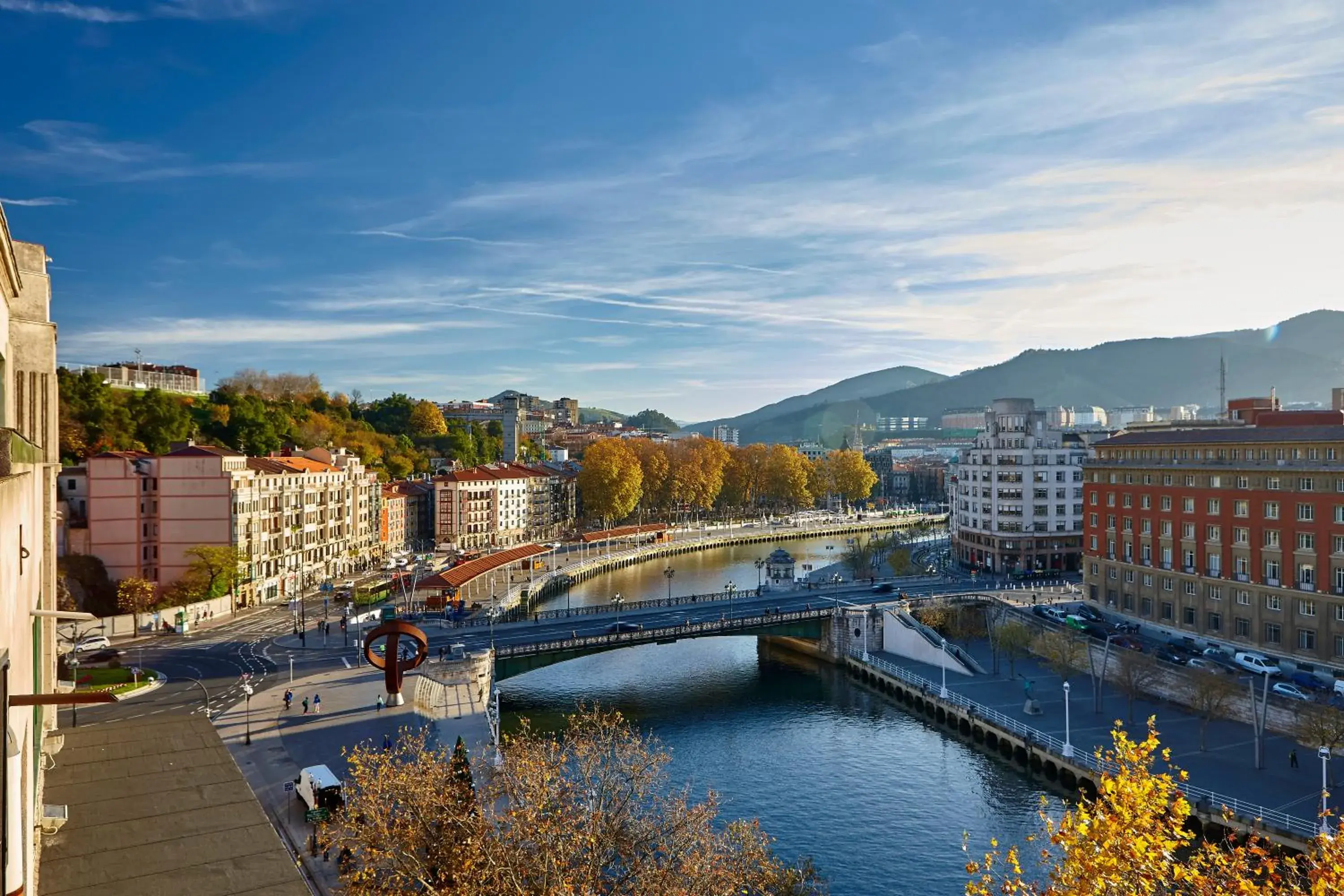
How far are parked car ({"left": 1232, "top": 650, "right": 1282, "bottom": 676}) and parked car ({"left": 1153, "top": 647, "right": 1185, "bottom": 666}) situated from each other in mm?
2125

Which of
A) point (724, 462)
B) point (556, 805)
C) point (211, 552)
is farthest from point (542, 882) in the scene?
point (724, 462)

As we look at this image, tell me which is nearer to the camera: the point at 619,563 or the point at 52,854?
the point at 52,854

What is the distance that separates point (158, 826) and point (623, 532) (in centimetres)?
9091

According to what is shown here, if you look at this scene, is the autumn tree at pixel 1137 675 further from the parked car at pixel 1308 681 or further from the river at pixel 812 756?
the river at pixel 812 756

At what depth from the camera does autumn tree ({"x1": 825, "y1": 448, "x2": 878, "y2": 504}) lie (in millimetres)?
130750

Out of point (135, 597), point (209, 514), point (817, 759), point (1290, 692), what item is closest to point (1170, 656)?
point (1290, 692)

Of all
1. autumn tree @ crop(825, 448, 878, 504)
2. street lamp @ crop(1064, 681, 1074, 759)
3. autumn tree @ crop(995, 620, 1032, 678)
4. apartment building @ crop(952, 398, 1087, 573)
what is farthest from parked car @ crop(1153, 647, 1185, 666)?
autumn tree @ crop(825, 448, 878, 504)

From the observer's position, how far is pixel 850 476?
13125 cm

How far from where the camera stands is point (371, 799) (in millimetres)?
16141

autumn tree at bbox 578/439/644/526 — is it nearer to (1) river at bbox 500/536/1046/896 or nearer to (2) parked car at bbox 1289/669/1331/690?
(1) river at bbox 500/536/1046/896

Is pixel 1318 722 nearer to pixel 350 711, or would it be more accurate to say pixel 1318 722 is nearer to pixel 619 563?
pixel 350 711

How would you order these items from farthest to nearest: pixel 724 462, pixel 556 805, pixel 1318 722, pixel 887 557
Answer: pixel 724 462
pixel 887 557
pixel 1318 722
pixel 556 805

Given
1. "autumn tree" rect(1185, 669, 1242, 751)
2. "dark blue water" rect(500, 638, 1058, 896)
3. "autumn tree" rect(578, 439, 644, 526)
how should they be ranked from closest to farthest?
"dark blue water" rect(500, 638, 1058, 896) → "autumn tree" rect(1185, 669, 1242, 751) → "autumn tree" rect(578, 439, 644, 526)

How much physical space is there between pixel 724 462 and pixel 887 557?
4593cm
